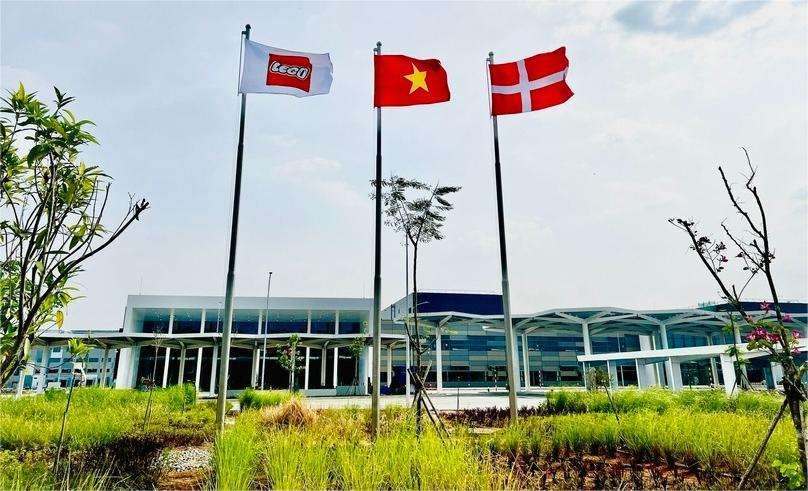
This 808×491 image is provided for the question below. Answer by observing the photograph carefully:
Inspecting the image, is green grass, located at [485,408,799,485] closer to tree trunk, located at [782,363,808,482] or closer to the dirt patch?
tree trunk, located at [782,363,808,482]

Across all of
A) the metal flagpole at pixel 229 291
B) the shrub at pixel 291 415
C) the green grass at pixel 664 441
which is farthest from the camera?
the shrub at pixel 291 415

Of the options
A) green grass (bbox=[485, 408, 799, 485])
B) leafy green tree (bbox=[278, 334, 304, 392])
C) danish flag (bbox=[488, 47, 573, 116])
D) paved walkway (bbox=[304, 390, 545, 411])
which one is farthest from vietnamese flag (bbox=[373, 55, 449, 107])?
leafy green tree (bbox=[278, 334, 304, 392])

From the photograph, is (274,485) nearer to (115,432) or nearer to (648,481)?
(648,481)

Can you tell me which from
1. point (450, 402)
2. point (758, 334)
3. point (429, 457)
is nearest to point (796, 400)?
point (758, 334)

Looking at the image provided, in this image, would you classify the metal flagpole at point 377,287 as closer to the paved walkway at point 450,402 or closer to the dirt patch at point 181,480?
the dirt patch at point 181,480

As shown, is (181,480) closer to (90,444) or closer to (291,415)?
(90,444)

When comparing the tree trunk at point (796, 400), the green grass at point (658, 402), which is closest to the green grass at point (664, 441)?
the tree trunk at point (796, 400)

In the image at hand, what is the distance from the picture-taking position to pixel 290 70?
331 inches

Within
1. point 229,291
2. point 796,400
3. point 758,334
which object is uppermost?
point 229,291

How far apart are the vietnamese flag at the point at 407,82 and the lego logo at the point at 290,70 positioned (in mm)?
1318

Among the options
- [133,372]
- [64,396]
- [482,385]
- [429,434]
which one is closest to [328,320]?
[133,372]

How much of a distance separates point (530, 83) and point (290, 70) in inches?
181

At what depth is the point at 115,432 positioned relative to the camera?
7.85 meters

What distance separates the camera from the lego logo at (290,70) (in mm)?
8336
